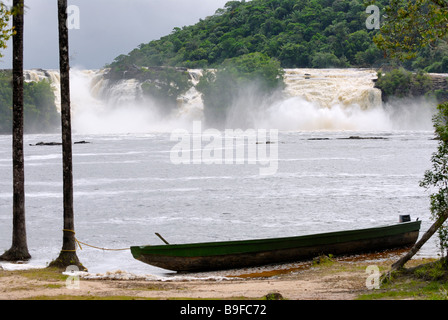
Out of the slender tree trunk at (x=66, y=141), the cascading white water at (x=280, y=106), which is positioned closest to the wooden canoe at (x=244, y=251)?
the slender tree trunk at (x=66, y=141)

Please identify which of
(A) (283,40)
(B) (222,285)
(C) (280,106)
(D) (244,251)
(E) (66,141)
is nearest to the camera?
(B) (222,285)

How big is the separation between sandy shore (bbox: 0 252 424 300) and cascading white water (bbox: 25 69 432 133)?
76.5 metres

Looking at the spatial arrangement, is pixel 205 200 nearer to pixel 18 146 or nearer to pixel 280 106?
pixel 18 146

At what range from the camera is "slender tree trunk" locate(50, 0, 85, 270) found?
13211mm

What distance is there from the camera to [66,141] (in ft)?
44.6

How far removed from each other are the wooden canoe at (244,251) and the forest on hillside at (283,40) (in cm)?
9724

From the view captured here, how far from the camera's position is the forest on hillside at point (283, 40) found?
120562mm

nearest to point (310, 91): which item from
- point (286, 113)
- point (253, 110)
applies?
point (286, 113)

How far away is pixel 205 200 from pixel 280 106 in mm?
73084

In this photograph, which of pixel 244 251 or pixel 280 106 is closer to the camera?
pixel 244 251

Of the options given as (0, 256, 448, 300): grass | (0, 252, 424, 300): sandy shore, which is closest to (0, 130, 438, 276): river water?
(0, 252, 424, 300): sandy shore

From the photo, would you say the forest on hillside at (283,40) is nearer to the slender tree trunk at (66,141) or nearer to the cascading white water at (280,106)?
the cascading white water at (280,106)

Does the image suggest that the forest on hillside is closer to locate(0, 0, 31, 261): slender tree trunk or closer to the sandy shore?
the sandy shore

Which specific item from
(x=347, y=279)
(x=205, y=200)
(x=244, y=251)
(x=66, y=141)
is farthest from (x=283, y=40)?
(x=347, y=279)
